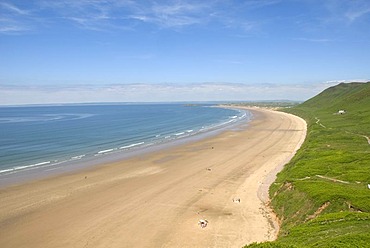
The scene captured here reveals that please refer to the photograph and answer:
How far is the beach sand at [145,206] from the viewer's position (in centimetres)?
2291

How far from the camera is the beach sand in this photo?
2291 centimetres

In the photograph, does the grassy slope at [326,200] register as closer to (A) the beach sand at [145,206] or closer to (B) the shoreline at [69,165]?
(A) the beach sand at [145,206]

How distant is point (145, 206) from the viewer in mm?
29594

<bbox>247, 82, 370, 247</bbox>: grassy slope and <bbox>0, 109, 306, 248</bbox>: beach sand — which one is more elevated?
<bbox>247, 82, 370, 247</bbox>: grassy slope

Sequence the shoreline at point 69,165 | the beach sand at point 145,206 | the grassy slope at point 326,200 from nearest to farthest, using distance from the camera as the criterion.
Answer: the grassy slope at point 326,200 < the beach sand at point 145,206 < the shoreline at point 69,165

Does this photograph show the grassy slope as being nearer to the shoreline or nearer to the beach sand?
the beach sand

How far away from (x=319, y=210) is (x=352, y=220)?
14.4 ft

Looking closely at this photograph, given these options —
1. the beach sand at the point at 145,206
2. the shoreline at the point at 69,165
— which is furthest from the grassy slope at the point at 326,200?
the shoreline at the point at 69,165

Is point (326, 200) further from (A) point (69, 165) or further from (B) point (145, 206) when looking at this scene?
(A) point (69, 165)

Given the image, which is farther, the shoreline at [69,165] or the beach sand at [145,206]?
the shoreline at [69,165]

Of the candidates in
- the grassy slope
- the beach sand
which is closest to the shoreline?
the beach sand

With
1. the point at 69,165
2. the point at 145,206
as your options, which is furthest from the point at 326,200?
the point at 69,165

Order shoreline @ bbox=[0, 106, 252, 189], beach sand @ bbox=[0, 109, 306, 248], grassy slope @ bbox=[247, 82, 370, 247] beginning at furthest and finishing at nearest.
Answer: shoreline @ bbox=[0, 106, 252, 189] → beach sand @ bbox=[0, 109, 306, 248] → grassy slope @ bbox=[247, 82, 370, 247]

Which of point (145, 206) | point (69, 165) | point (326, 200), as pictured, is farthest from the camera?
point (69, 165)
